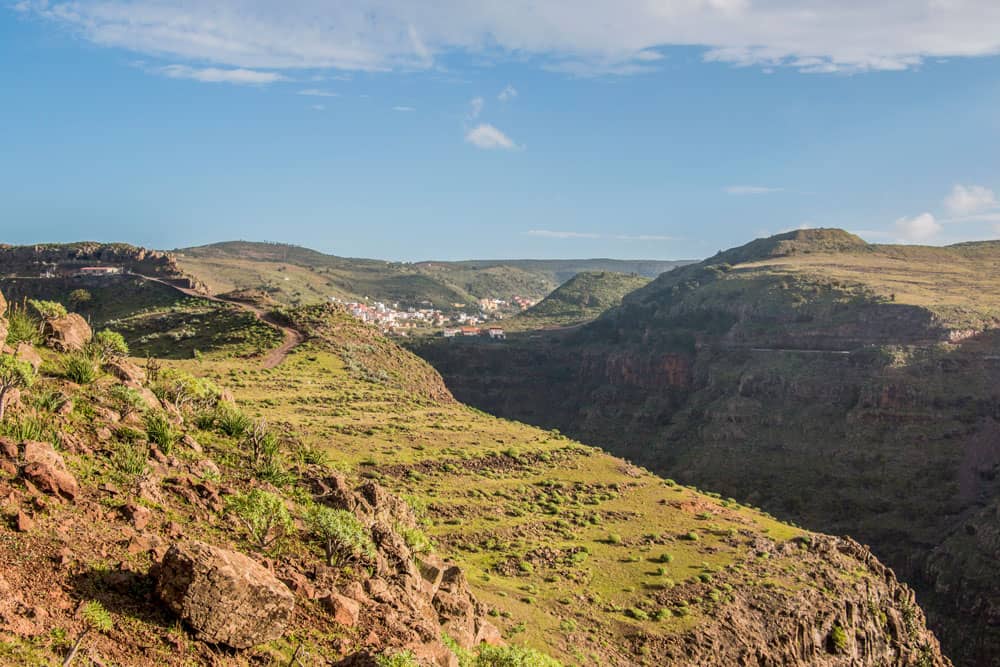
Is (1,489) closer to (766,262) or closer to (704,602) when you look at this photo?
(704,602)

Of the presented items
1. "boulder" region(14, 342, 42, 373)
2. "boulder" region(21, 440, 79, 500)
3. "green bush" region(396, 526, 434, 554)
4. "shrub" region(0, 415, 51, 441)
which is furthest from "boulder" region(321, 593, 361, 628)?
"boulder" region(14, 342, 42, 373)

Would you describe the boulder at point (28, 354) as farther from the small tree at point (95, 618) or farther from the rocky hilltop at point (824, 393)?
the rocky hilltop at point (824, 393)

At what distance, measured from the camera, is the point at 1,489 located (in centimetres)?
1509

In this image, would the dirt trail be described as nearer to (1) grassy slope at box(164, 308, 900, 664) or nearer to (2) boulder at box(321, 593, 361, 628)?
(1) grassy slope at box(164, 308, 900, 664)

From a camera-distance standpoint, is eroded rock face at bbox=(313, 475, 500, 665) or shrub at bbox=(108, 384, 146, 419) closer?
eroded rock face at bbox=(313, 475, 500, 665)

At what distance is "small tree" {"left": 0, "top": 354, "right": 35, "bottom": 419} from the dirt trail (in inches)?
1867

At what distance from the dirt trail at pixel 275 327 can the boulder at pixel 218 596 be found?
54.5 m

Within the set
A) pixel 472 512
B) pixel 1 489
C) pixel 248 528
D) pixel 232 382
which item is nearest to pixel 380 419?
pixel 232 382

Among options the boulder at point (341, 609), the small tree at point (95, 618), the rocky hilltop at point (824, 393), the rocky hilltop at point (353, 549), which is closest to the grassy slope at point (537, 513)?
the rocky hilltop at point (353, 549)

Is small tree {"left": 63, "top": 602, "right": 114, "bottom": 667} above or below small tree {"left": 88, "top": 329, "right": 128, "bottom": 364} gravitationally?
below

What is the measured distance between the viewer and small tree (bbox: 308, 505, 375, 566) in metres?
19.0

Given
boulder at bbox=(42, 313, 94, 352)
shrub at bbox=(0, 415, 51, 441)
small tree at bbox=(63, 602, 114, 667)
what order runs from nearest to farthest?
1. small tree at bbox=(63, 602, 114, 667)
2. shrub at bbox=(0, 415, 51, 441)
3. boulder at bbox=(42, 313, 94, 352)

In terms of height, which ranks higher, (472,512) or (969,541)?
(472,512)

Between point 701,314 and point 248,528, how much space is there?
393 ft
